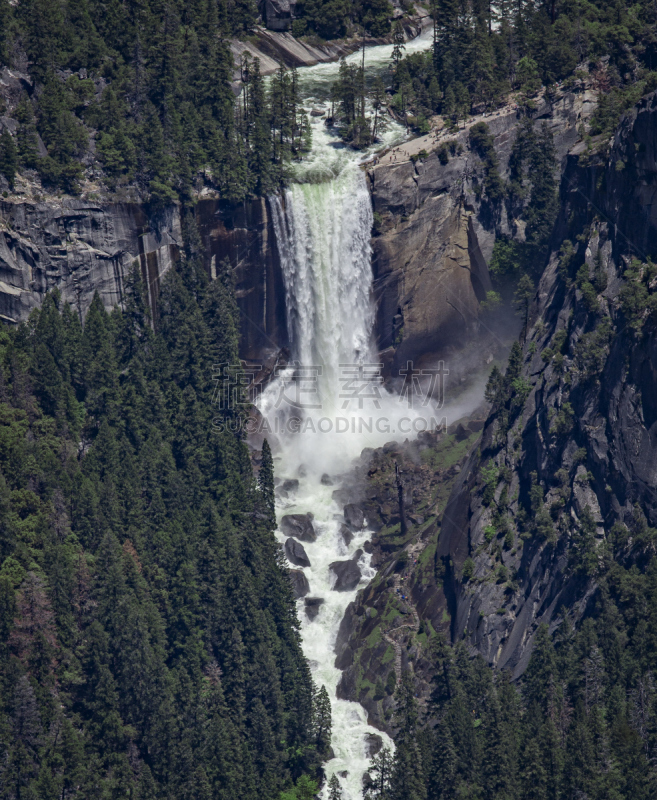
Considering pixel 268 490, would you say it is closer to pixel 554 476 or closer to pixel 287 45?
pixel 554 476

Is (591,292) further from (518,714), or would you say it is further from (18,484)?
(18,484)

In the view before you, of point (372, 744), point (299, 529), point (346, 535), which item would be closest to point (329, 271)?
point (299, 529)

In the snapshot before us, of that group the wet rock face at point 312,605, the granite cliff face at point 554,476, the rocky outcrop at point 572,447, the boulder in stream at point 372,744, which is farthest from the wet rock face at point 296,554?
the boulder in stream at point 372,744

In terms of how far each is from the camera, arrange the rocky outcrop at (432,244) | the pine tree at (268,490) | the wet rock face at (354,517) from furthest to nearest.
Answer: the rocky outcrop at (432,244)
the wet rock face at (354,517)
the pine tree at (268,490)

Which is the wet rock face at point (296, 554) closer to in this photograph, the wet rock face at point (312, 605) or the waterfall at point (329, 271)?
the wet rock face at point (312, 605)

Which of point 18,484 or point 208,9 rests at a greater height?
point 208,9

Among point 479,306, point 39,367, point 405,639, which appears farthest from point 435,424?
point 39,367
